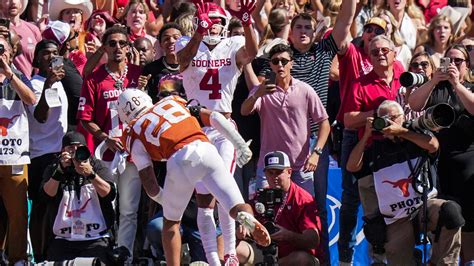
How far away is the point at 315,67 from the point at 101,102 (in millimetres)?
2152

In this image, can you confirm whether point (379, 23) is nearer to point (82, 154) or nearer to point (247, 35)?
point (247, 35)

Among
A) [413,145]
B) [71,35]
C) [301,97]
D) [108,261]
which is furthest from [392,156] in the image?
[71,35]

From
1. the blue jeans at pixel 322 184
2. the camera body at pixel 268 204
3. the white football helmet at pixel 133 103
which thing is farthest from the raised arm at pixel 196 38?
the blue jeans at pixel 322 184

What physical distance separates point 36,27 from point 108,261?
332 cm

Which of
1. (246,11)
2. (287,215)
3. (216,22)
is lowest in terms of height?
(287,215)

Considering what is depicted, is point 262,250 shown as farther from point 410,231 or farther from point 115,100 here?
point 115,100

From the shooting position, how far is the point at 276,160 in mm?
12688

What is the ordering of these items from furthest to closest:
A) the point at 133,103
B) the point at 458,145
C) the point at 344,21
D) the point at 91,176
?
the point at 344,21, the point at 458,145, the point at 91,176, the point at 133,103

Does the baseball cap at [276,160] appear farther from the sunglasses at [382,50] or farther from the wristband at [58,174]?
the wristband at [58,174]

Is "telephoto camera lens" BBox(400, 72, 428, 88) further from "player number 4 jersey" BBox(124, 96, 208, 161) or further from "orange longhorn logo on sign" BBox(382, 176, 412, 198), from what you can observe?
"player number 4 jersey" BBox(124, 96, 208, 161)

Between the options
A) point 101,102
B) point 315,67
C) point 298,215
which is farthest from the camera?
point 315,67

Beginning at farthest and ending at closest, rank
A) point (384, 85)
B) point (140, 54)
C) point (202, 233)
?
1. point (140, 54)
2. point (384, 85)
3. point (202, 233)

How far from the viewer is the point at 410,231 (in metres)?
12.3

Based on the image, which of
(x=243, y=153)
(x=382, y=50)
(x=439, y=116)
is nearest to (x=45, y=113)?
(x=243, y=153)
